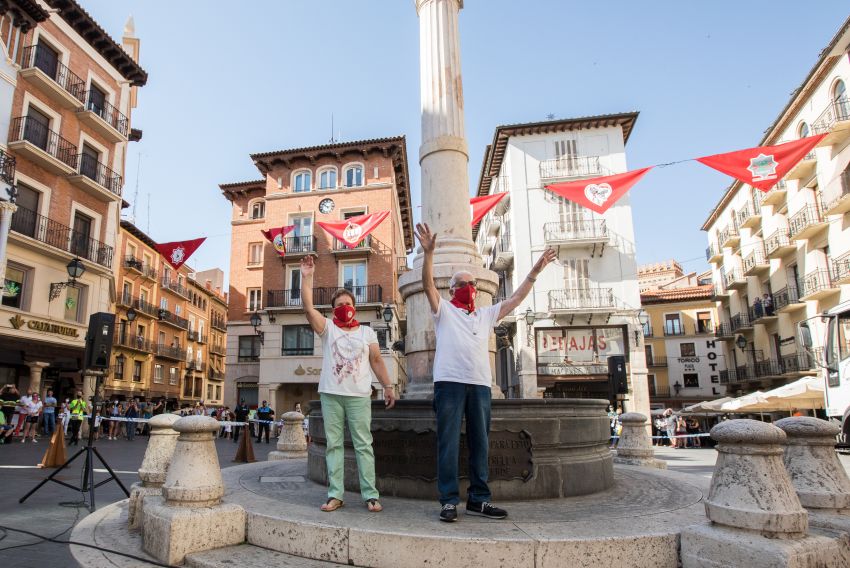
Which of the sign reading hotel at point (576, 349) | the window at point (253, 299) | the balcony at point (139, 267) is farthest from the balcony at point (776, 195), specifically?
the balcony at point (139, 267)

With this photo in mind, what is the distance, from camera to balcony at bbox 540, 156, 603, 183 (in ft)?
95.8

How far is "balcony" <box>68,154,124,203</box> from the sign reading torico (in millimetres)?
6157

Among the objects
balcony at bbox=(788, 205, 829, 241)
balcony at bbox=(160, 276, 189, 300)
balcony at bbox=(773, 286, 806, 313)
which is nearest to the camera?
balcony at bbox=(788, 205, 829, 241)

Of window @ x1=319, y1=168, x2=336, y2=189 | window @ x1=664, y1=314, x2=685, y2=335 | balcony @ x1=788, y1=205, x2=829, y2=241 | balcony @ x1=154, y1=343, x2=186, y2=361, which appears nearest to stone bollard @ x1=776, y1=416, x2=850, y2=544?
balcony @ x1=788, y1=205, x2=829, y2=241

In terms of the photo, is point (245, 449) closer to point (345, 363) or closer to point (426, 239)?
point (345, 363)

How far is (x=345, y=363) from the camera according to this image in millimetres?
4160

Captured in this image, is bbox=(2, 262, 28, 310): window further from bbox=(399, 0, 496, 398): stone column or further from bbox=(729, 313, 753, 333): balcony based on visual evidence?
bbox=(729, 313, 753, 333): balcony

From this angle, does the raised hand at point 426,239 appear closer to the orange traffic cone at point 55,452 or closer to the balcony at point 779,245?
the orange traffic cone at point 55,452

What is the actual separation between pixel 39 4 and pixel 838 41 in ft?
105

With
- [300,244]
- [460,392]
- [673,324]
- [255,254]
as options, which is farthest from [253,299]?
[673,324]

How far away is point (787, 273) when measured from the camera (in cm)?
2902

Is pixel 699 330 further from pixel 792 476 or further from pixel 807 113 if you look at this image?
pixel 792 476

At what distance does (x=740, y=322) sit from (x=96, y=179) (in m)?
37.2

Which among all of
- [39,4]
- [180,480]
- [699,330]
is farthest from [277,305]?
[699,330]
